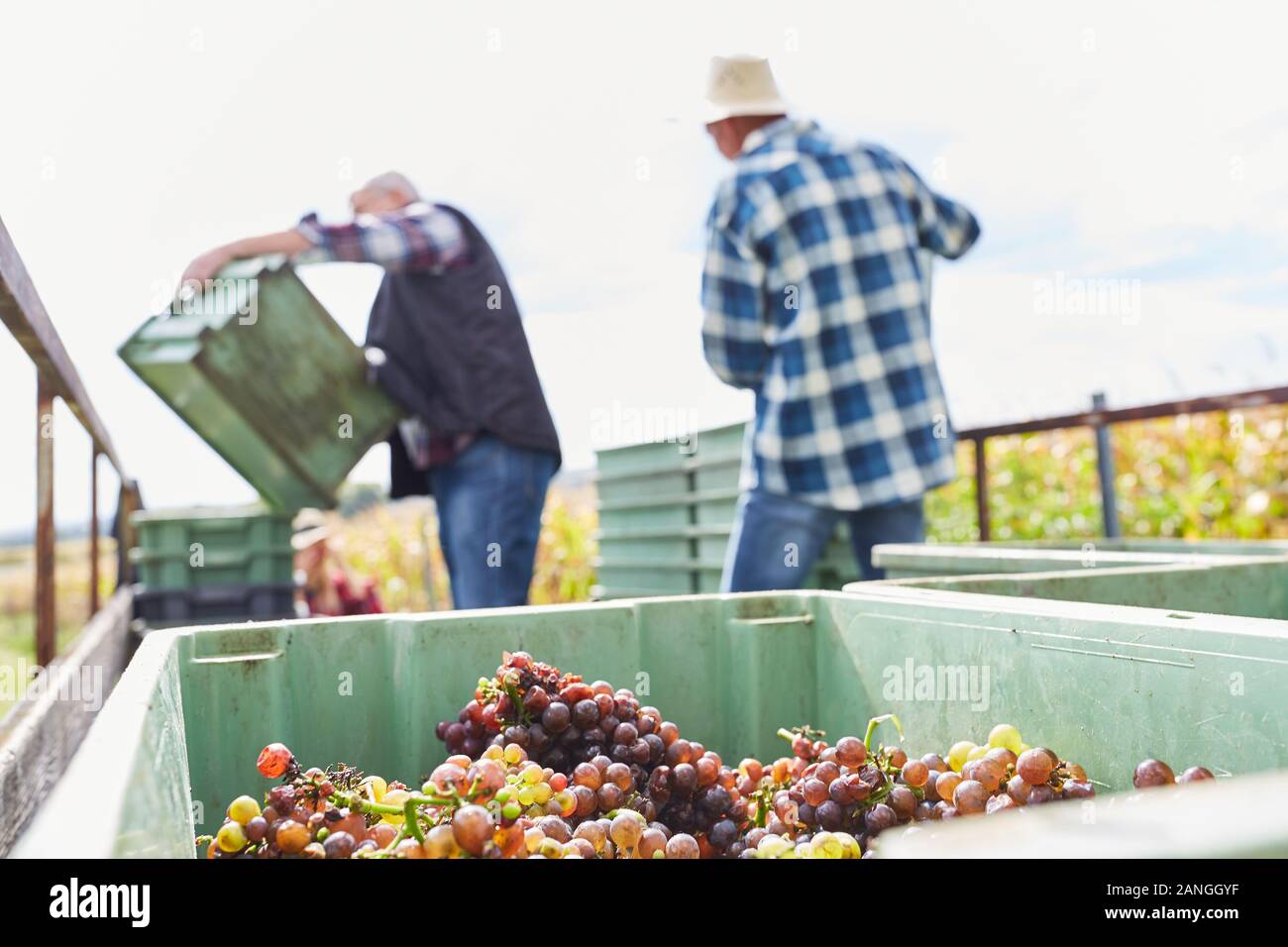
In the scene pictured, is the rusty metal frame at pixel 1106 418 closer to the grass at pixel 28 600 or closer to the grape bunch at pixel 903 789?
the grape bunch at pixel 903 789

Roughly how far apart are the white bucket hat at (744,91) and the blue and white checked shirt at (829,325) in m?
0.21

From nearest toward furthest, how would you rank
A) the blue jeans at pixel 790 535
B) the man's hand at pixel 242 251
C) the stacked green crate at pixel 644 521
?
the blue jeans at pixel 790 535
the man's hand at pixel 242 251
the stacked green crate at pixel 644 521

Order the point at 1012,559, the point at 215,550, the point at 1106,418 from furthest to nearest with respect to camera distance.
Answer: the point at 215,550 → the point at 1106,418 → the point at 1012,559

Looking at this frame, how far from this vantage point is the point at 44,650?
2.24 metres

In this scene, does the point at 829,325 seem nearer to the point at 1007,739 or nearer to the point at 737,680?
the point at 737,680

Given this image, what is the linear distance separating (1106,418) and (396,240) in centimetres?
206

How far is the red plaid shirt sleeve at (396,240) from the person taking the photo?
9.82ft

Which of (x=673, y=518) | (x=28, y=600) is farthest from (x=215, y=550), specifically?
(x=28, y=600)

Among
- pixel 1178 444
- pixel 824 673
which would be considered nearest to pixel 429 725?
pixel 824 673

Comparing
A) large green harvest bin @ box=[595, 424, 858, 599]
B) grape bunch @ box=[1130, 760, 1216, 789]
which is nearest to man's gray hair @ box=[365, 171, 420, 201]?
large green harvest bin @ box=[595, 424, 858, 599]

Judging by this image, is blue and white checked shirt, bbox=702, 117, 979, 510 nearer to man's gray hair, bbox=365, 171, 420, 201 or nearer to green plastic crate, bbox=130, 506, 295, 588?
man's gray hair, bbox=365, 171, 420, 201

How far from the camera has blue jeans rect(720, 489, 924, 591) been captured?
255cm

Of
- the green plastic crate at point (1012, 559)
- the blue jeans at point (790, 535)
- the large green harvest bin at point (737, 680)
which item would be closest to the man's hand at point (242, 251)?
the blue jeans at point (790, 535)
